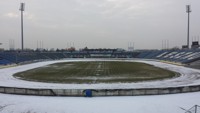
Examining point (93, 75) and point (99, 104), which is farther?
point (93, 75)

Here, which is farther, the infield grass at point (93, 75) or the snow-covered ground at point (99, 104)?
the infield grass at point (93, 75)

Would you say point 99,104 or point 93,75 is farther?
point 93,75

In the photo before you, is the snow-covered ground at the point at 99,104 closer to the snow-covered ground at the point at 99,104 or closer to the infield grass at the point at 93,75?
the snow-covered ground at the point at 99,104

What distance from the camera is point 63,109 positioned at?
13312 millimetres

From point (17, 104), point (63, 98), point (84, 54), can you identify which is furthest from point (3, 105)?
point (84, 54)

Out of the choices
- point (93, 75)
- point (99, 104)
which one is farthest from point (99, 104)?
point (93, 75)

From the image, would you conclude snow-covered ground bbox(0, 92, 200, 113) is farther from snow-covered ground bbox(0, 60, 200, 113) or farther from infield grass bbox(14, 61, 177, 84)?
infield grass bbox(14, 61, 177, 84)

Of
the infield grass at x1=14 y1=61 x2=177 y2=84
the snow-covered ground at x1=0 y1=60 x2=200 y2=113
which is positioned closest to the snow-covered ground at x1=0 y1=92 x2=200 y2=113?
the snow-covered ground at x1=0 y1=60 x2=200 y2=113

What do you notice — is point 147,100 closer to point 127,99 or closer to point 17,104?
point 127,99

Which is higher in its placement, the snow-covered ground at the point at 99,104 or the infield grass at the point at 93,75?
the infield grass at the point at 93,75

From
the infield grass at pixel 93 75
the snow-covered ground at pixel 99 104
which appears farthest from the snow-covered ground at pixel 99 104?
the infield grass at pixel 93 75

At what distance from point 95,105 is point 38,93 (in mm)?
5444

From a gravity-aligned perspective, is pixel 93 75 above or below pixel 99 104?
above

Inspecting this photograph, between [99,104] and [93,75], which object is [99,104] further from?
[93,75]
